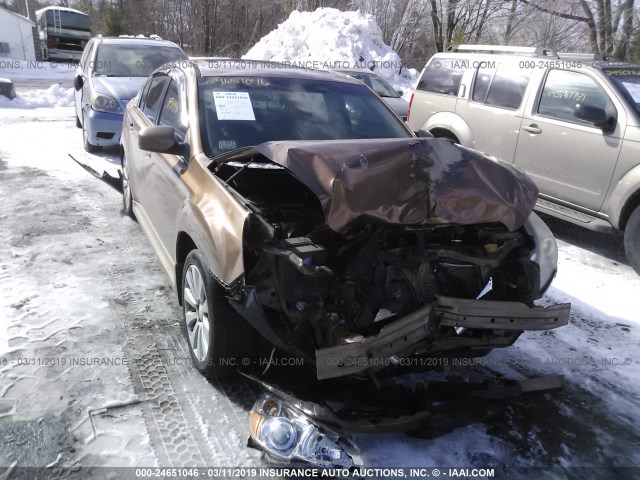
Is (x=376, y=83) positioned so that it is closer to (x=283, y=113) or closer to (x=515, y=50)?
(x=515, y=50)

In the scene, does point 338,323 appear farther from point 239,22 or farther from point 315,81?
point 239,22

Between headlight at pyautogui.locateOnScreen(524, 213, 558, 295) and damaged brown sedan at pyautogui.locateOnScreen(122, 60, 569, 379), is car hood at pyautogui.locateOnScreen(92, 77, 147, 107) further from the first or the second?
headlight at pyautogui.locateOnScreen(524, 213, 558, 295)

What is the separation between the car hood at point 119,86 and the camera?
27.0 feet

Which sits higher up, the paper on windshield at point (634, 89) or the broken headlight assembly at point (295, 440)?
the paper on windshield at point (634, 89)

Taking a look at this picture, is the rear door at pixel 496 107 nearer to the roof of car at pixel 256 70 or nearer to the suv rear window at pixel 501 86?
the suv rear window at pixel 501 86

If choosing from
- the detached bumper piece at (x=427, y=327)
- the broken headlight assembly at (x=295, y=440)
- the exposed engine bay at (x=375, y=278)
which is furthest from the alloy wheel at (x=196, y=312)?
the detached bumper piece at (x=427, y=327)

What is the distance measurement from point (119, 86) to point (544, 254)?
7.52 meters

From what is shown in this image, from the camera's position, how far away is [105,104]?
814 centimetres

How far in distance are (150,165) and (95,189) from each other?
10.1 ft

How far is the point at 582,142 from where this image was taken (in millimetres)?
5789

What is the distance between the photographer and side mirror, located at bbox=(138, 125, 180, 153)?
343 cm

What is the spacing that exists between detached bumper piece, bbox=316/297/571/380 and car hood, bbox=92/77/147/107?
701cm

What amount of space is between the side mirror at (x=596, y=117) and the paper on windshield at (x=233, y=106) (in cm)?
382

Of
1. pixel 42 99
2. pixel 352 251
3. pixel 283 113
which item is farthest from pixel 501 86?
pixel 42 99
